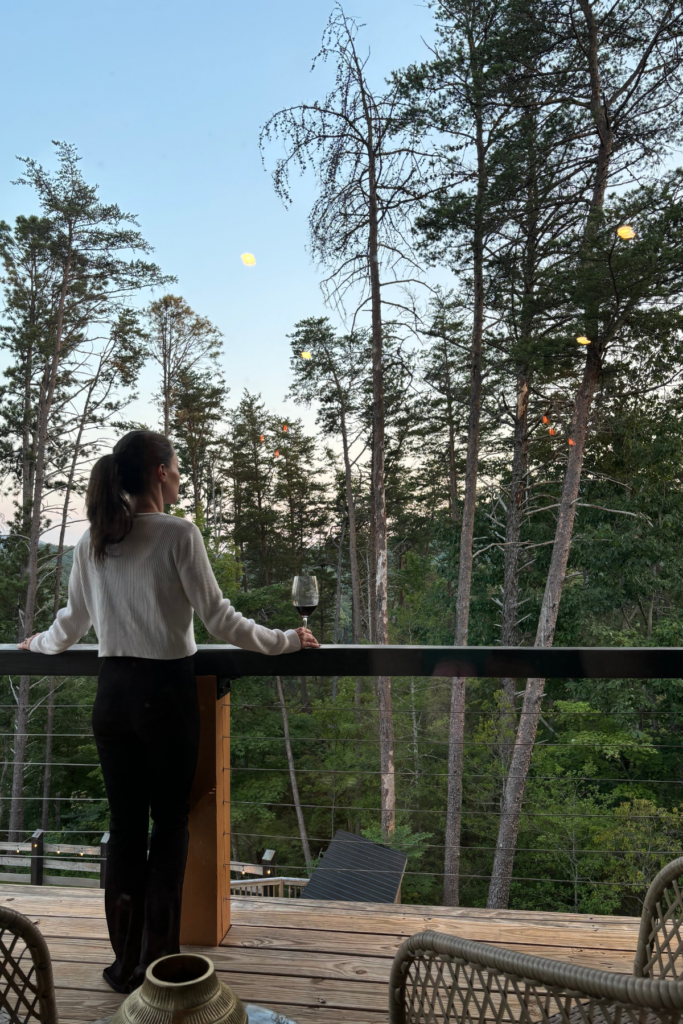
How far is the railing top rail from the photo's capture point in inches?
62.7

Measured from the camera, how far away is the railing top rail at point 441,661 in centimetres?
159

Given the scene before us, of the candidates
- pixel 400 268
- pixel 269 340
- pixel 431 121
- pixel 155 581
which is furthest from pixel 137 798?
pixel 269 340

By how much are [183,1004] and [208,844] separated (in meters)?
1.01

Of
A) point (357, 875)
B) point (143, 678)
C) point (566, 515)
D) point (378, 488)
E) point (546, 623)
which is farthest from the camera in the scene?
point (378, 488)

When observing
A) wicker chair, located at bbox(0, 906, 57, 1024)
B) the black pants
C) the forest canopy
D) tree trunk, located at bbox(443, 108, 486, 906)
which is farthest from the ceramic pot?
tree trunk, located at bbox(443, 108, 486, 906)

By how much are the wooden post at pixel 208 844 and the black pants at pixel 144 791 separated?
24cm

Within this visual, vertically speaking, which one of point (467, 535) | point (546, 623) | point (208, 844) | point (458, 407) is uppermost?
point (458, 407)

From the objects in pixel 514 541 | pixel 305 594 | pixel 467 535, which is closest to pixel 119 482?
pixel 305 594

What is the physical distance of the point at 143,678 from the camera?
4.50ft

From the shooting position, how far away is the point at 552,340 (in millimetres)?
10305

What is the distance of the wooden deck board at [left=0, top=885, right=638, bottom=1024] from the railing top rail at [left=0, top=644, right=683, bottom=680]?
635 millimetres

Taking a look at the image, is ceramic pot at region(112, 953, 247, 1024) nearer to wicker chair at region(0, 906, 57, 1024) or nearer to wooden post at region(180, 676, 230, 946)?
wicker chair at region(0, 906, 57, 1024)

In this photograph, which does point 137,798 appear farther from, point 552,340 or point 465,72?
point 465,72

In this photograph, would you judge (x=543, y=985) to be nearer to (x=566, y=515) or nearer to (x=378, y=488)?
(x=566, y=515)
